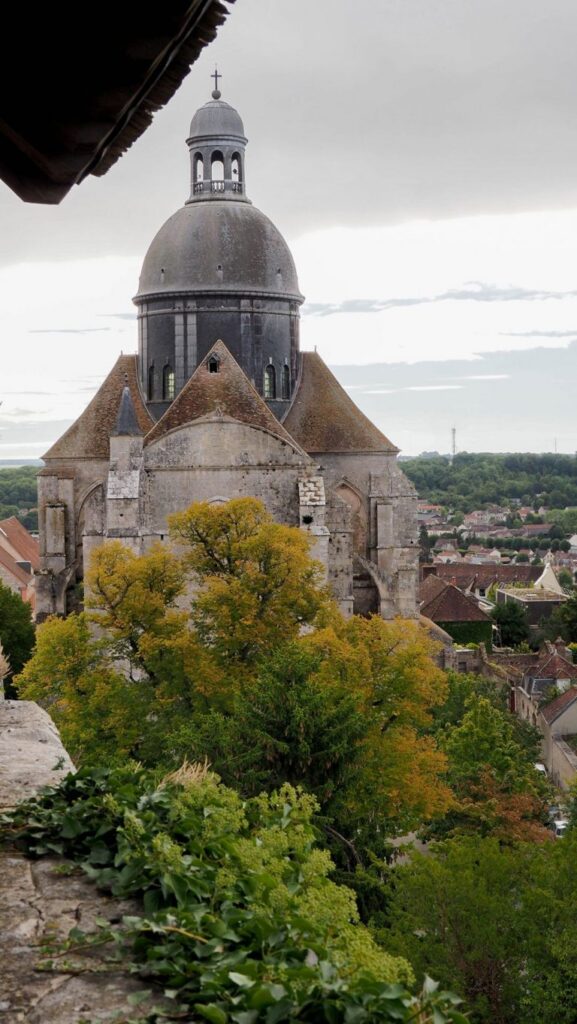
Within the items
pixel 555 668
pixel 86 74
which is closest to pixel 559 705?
pixel 555 668

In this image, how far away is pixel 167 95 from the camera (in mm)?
3850

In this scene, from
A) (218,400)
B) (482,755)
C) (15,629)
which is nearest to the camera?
(482,755)

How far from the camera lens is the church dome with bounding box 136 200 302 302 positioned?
41156 mm

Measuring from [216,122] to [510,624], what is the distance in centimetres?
4238

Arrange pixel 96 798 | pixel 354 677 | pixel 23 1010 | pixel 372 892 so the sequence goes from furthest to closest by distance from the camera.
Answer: pixel 354 677 → pixel 372 892 → pixel 96 798 → pixel 23 1010

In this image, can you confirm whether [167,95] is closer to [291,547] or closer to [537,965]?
[537,965]

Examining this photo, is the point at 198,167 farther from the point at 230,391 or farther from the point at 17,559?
the point at 17,559

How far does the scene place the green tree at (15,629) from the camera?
140ft

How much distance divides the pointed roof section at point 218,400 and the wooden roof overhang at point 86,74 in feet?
105

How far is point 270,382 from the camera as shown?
4275 centimetres

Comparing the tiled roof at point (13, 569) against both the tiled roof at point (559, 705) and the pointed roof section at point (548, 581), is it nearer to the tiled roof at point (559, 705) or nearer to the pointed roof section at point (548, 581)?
the tiled roof at point (559, 705)

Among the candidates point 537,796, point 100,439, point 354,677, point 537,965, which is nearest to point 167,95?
point 537,965

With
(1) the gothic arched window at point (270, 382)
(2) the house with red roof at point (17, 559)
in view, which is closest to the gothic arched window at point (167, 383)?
(1) the gothic arched window at point (270, 382)

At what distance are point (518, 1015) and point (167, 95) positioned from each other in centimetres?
1603
